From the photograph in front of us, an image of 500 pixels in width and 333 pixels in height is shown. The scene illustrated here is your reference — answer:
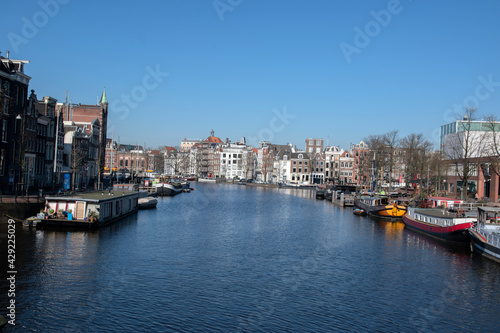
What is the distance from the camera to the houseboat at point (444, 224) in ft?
152

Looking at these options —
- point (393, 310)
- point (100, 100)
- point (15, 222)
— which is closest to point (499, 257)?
point (393, 310)

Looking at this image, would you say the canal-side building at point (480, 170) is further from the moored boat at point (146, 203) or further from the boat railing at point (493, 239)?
the moored boat at point (146, 203)

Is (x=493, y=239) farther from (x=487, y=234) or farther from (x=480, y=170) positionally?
(x=480, y=170)

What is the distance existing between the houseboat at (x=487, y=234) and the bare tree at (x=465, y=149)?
25411mm

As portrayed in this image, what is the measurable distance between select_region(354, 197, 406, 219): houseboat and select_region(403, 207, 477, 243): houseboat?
9674 mm

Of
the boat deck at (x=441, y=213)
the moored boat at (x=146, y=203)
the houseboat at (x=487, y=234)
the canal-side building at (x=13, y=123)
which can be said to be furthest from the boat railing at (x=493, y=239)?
the moored boat at (x=146, y=203)

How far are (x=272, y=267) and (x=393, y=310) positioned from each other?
34.6 feet

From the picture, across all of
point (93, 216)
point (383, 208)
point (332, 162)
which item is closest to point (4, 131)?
point (93, 216)

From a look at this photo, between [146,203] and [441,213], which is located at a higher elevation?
[441,213]

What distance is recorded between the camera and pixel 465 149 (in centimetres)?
6844

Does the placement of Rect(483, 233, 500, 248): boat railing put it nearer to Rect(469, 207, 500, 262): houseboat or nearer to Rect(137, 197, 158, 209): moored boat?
Rect(469, 207, 500, 262): houseboat

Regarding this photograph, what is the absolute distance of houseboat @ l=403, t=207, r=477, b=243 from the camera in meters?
46.5

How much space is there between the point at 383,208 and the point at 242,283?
4689 centimetres

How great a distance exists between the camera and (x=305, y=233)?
52.4 meters
